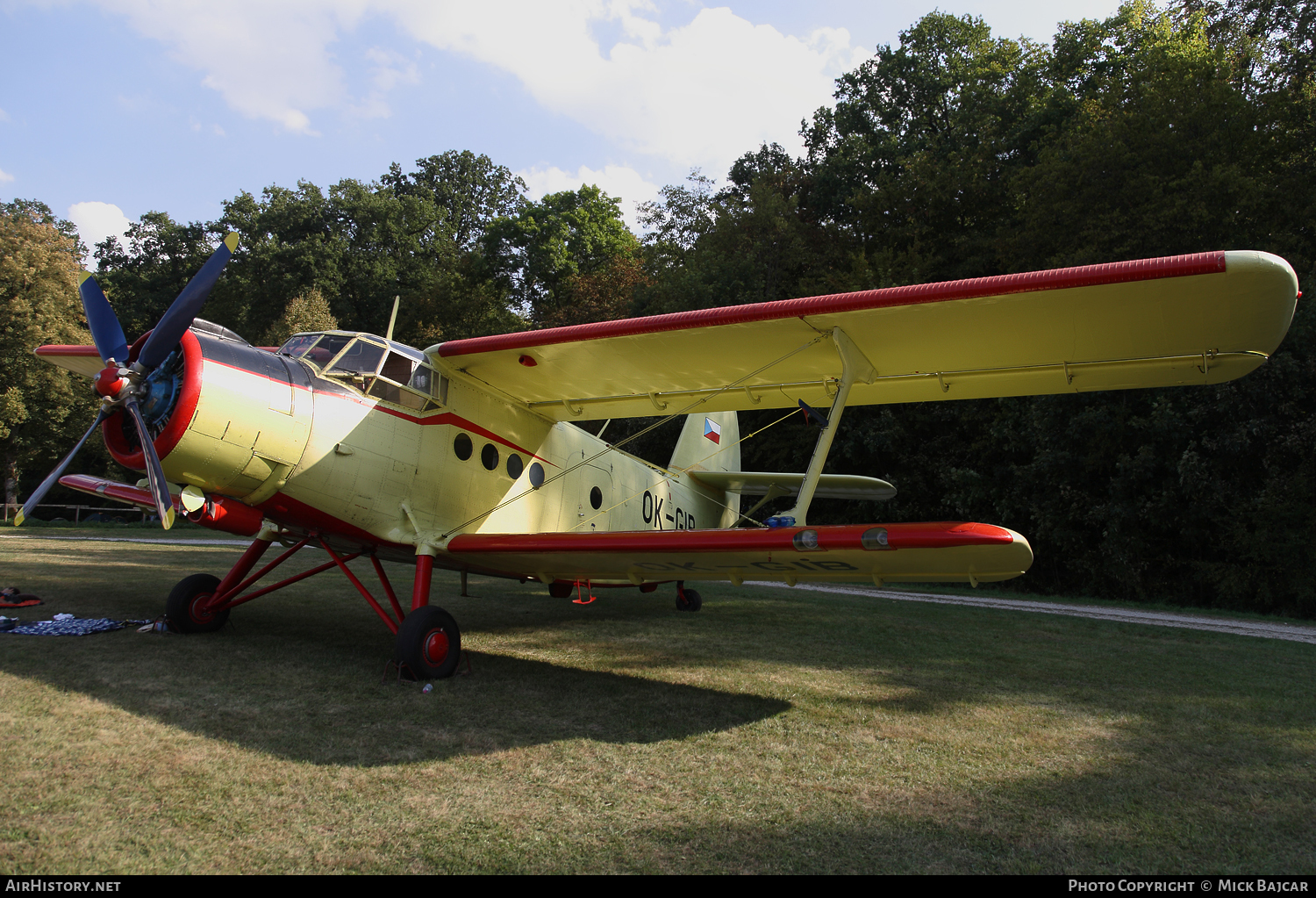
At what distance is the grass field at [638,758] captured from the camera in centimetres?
285

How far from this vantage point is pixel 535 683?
17.8 feet

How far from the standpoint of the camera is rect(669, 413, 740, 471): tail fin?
10.9 metres

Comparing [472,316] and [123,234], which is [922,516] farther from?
[123,234]

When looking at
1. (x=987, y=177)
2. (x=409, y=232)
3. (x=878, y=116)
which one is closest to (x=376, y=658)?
(x=987, y=177)

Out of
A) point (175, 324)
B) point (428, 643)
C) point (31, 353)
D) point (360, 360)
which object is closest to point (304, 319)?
point (31, 353)

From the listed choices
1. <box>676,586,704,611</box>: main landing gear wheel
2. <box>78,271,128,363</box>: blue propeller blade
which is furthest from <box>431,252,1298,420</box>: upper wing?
<box>676,586,704,611</box>: main landing gear wheel

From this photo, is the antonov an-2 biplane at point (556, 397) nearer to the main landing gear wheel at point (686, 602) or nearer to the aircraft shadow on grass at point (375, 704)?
the aircraft shadow on grass at point (375, 704)

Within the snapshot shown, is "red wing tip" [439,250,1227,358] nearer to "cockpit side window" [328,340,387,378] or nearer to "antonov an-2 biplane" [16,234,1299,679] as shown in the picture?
"antonov an-2 biplane" [16,234,1299,679]

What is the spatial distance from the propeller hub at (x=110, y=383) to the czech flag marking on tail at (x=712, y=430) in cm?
792

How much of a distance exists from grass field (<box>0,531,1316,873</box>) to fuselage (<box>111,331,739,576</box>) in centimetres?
122

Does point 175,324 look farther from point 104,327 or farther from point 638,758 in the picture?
point 638,758

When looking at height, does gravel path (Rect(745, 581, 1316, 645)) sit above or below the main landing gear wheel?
below

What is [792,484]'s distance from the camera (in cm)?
1025

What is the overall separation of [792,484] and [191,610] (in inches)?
286
